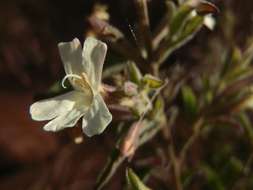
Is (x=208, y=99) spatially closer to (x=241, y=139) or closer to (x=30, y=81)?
(x=241, y=139)

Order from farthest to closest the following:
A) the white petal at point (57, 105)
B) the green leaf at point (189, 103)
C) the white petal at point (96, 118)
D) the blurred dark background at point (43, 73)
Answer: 1. the blurred dark background at point (43, 73)
2. the green leaf at point (189, 103)
3. the white petal at point (57, 105)
4. the white petal at point (96, 118)

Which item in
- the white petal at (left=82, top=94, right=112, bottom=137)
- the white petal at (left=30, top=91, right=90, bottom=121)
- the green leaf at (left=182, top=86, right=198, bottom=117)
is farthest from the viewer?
the green leaf at (left=182, top=86, right=198, bottom=117)

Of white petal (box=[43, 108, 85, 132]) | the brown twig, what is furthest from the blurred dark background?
white petal (box=[43, 108, 85, 132])

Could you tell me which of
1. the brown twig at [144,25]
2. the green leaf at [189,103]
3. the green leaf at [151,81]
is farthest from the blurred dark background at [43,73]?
the green leaf at [151,81]

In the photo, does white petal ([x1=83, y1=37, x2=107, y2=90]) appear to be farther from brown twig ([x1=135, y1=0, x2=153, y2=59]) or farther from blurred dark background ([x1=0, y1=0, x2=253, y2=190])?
blurred dark background ([x1=0, y1=0, x2=253, y2=190])

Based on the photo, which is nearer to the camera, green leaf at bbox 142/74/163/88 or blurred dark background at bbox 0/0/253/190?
green leaf at bbox 142/74/163/88

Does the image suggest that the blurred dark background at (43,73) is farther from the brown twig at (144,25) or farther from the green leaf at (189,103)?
the brown twig at (144,25)

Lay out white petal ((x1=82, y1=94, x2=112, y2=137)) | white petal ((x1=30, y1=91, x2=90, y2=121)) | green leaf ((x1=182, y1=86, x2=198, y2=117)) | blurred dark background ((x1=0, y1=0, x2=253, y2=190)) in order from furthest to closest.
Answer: blurred dark background ((x1=0, y1=0, x2=253, y2=190)) → green leaf ((x1=182, y1=86, x2=198, y2=117)) → white petal ((x1=30, y1=91, x2=90, y2=121)) → white petal ((x1=82, y1=94, x2=112, y2=137))

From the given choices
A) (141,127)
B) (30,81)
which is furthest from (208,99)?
(30,81)
